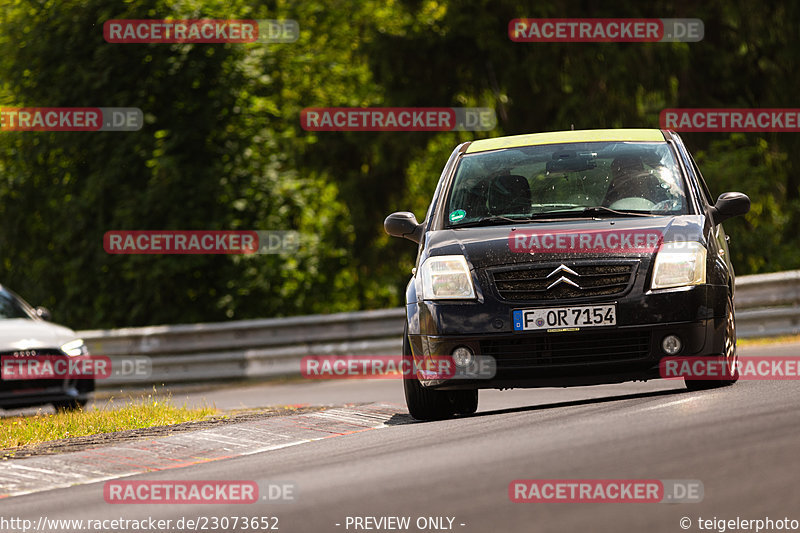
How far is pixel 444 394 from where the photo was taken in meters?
9.42

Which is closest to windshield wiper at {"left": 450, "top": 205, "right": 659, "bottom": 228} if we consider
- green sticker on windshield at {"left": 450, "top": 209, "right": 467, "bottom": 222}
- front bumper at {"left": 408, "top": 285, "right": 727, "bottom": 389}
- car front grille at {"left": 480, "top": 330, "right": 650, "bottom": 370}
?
green sticker on windshield at {"left": 450, "top": 209, "right": 467, "bottom": 222}

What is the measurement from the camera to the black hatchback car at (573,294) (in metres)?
8.45

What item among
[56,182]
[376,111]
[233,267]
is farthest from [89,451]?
[376,111]

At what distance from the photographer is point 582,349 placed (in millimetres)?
8469

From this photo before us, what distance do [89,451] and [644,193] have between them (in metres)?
4.13

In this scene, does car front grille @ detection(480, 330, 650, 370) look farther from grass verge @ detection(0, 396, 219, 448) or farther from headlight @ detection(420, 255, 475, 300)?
grass verge @ detection(0, 396, 219, 448)

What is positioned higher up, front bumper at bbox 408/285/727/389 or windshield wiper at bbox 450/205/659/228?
windshield wiper at bbox 450/205/659/228

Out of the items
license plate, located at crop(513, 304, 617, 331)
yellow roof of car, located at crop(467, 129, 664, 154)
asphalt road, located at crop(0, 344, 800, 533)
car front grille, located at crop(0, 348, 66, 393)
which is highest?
yellow roof of car, located at crop(467, 129, 664, 154)

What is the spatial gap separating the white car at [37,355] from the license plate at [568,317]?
776 centimetres

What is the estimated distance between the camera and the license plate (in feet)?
27.6

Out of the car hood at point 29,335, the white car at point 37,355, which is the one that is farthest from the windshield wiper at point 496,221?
the car hood at point 29,335

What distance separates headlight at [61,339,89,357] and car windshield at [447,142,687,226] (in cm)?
684

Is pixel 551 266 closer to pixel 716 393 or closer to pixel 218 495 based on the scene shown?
pixel 716 393

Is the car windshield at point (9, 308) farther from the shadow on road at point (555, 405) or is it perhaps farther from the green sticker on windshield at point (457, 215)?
the green sticker on windshield at point (457, 215)
